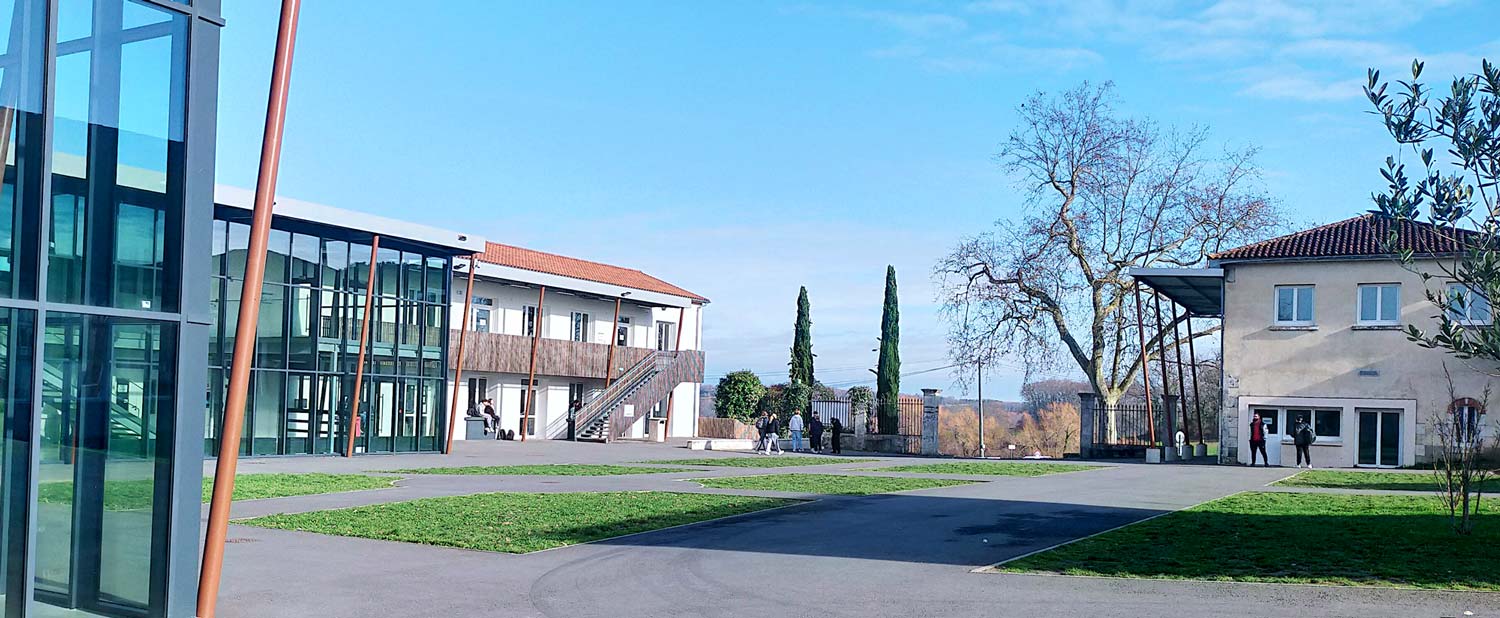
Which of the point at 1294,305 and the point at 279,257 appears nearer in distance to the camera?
the point at 279,257

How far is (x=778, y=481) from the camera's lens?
81.6 ft

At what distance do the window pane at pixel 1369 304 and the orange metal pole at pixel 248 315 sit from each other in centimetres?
3245

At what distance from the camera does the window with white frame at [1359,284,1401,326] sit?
114ft

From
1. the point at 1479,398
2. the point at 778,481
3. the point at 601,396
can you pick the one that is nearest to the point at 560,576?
the point at 778,481

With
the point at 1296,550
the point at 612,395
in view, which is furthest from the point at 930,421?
the point at 1296,550

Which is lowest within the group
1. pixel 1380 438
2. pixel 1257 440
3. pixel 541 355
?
pixel 1257 440

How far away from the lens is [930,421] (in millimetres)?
46000

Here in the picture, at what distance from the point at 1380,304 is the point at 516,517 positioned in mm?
27193

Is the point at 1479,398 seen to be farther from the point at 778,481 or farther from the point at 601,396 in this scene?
the point at 601,396

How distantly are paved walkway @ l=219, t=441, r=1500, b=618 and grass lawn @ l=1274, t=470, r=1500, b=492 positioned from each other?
9509 mm

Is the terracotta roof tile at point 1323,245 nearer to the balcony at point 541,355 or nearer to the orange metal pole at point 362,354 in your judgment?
the orange metal pole at point 362,354

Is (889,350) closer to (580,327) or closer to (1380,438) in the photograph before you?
(580,327)

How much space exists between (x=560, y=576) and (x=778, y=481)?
13753 mm

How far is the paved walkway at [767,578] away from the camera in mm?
9781
